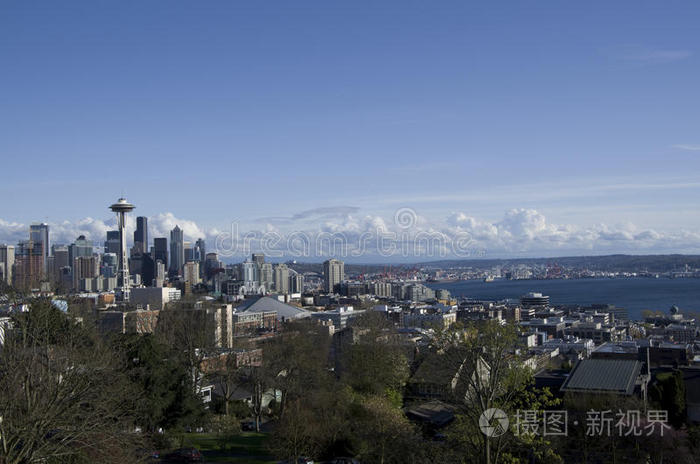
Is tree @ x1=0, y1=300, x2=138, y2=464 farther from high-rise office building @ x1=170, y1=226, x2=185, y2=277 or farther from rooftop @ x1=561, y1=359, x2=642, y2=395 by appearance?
high-rise office building @ x1=170, y1=226, x2=185, y2=277

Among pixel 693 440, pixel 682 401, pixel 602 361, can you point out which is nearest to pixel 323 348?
pixel 602 361

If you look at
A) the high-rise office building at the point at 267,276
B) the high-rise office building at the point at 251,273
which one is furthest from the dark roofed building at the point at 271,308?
the high-rise office building at the point at 267,276

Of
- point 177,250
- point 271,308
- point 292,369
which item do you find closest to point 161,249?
point 177,250

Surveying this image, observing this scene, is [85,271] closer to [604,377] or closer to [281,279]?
[281,279]

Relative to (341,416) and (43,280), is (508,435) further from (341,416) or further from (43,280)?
(43,280)

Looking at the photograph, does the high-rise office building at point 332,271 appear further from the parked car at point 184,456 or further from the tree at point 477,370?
the tree at point 477,370
